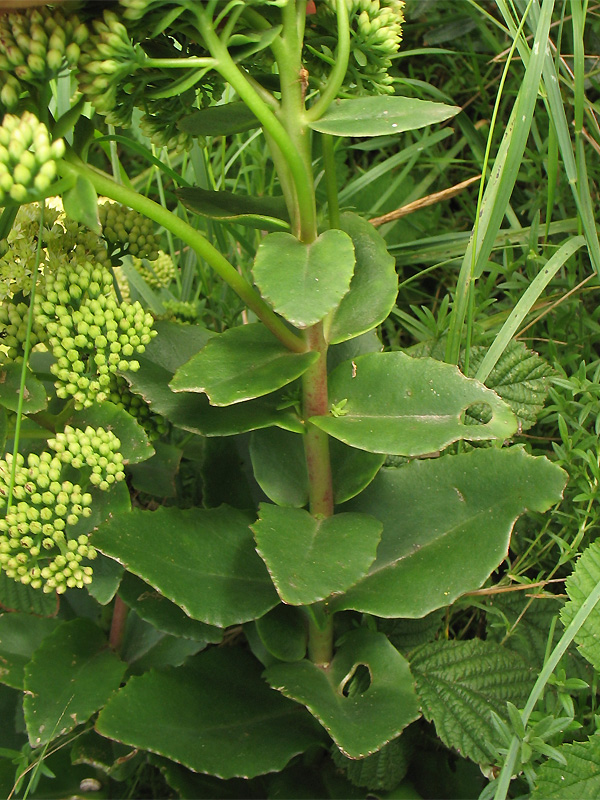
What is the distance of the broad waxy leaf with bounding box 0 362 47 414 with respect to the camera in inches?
34.6

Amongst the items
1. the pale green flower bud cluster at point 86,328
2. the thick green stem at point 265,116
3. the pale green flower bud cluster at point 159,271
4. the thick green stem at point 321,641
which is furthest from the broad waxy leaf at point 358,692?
the pale green flower bud cluster at point 159,271

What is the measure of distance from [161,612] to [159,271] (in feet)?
2.61

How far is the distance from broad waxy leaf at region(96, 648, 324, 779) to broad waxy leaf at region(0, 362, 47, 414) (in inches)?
15.0

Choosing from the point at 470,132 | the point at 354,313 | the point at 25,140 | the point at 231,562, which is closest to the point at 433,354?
the point at 354,313

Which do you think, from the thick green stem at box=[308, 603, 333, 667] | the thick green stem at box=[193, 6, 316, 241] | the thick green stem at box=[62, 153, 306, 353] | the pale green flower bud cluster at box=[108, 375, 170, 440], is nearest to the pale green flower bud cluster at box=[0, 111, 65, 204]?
the thick green stem at box=[62, 153, 306, 353]

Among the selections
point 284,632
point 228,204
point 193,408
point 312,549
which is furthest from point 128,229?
point 284,632

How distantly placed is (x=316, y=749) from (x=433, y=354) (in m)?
0.68

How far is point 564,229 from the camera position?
1.45m

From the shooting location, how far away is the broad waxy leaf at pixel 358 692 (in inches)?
34.0

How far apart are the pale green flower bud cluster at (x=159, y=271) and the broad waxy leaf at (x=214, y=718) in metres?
0.80

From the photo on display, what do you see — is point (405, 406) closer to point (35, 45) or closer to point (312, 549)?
point (312, 549)

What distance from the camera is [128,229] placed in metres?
0.99

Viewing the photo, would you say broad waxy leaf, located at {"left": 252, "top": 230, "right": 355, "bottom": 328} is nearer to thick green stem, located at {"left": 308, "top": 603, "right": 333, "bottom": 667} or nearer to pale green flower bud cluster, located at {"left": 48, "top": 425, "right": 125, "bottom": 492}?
pale green flower bud cluster, located at {"left": 48, "top": 425, "right": 125, "bottom": 492}

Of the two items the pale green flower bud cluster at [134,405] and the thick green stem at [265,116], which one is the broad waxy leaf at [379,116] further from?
the pale green flower bud cluster at [134,405]
